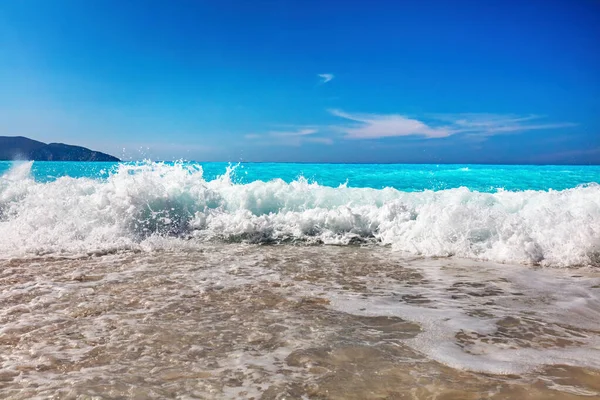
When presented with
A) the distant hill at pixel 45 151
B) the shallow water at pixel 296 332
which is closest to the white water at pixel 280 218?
the shallow water at pixel 296 332

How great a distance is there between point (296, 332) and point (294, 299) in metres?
1.15

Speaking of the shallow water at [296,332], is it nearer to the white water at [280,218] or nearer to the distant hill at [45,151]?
the white water at [280,218]

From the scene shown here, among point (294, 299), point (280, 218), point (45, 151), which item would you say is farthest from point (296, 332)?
point (45, 151)

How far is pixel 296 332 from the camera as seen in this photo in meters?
4.20

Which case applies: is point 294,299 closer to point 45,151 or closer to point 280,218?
point 280,218

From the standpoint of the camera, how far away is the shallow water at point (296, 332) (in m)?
3.13

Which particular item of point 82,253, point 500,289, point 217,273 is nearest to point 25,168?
point 82,253

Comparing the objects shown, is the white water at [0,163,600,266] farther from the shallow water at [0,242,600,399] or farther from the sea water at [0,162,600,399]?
the shallow water at [0,242,600,399]

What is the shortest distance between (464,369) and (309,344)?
1.31 metres

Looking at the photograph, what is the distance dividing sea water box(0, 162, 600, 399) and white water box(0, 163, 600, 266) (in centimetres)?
6

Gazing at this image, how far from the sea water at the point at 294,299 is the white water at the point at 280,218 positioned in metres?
0.06

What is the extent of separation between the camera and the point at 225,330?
4.24m

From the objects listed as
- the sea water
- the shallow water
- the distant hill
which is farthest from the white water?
the distant hill

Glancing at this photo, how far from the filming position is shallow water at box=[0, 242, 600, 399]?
3.13 metres
